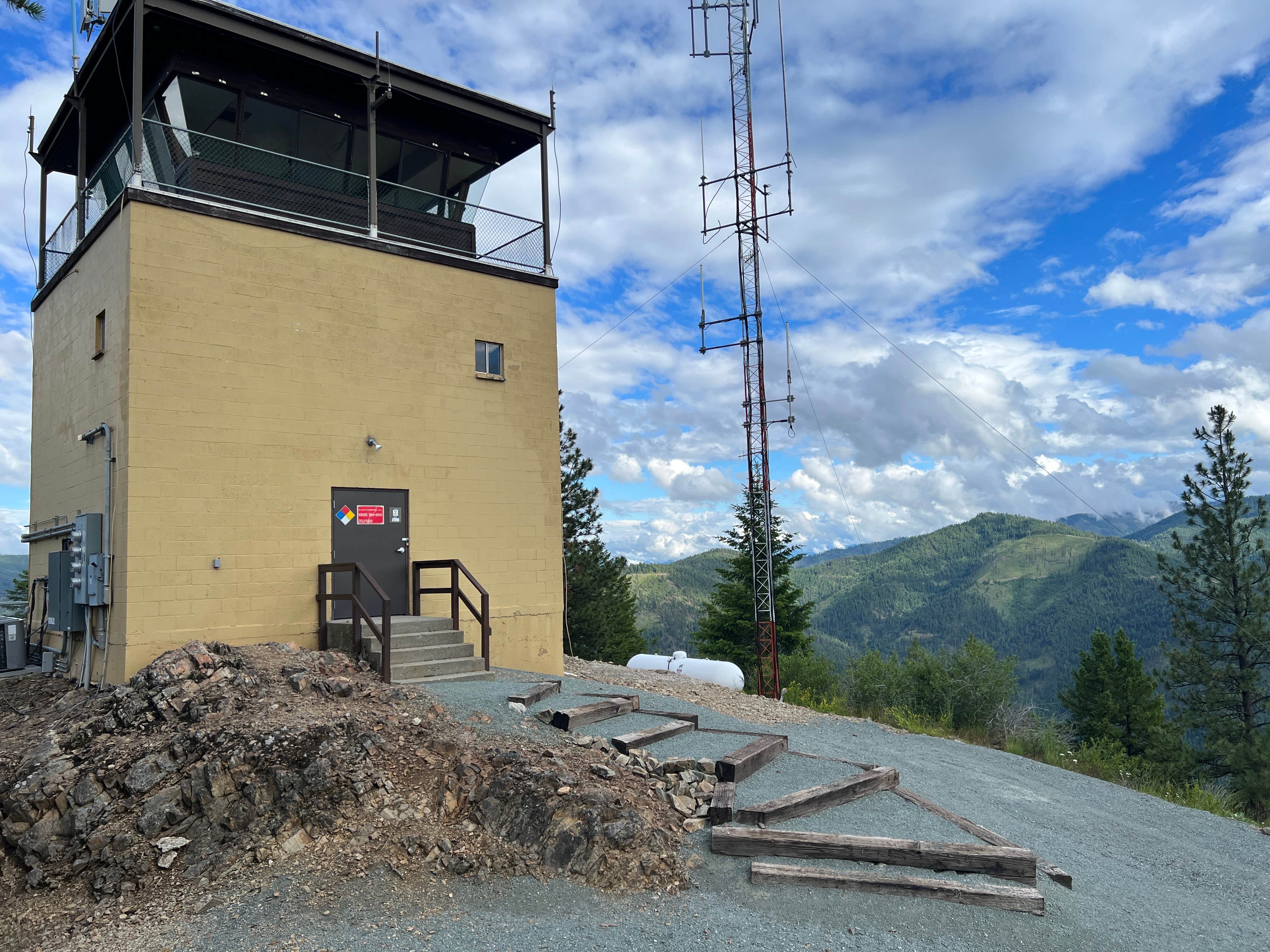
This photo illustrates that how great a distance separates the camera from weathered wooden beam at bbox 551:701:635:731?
8297 mm

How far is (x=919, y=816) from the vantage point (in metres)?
6.66

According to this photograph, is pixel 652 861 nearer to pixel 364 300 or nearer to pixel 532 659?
pixel 532 659

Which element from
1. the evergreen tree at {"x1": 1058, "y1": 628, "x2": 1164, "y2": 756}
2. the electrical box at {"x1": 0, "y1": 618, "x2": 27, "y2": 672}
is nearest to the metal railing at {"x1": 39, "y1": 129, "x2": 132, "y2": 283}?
the electrical box at {"x1": 0, "y1": 618, "x2": 27, "y2": 672}

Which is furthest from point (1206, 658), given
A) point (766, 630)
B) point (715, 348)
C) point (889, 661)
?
point (715, 348)

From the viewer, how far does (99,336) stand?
1097 centimetres

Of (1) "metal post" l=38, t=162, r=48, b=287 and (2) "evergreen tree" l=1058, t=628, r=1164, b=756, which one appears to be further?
(2) "evergreen tree" l=1058, t=628, r=1164, b=756

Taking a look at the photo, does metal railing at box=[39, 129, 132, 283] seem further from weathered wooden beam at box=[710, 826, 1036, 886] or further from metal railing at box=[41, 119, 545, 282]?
weathered wooden beam at box=[710, 826, 1036, 886]

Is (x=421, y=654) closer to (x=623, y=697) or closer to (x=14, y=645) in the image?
(x=623, y=697)

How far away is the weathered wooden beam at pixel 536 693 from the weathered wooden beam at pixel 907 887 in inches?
156

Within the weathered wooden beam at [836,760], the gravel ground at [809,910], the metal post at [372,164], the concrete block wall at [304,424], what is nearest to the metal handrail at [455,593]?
the concrete block wall at [304,424]

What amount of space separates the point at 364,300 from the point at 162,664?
5.52m

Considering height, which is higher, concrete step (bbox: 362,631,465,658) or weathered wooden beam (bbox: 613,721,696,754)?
concrete step (bbox: 362,631,465,658)

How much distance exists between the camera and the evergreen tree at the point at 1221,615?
1209 inches

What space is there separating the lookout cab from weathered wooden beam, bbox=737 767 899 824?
4.88 m
